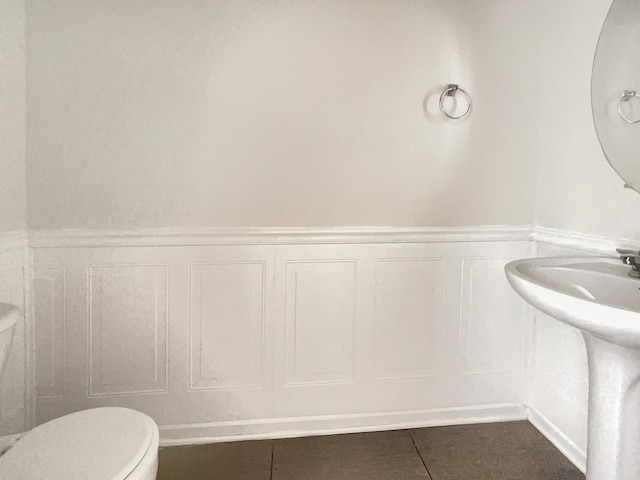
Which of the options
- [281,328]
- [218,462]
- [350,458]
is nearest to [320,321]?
[281,328]

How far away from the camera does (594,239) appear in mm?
1760

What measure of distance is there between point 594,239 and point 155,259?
1.80 meters

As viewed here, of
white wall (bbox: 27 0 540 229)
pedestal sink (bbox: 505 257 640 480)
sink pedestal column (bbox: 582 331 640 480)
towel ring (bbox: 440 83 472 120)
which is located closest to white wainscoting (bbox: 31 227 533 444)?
white wall (bbox: 27 0 540 229)

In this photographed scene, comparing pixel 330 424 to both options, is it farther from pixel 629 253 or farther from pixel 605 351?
pixel 629 253

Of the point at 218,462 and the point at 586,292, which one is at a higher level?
the point at 586,292

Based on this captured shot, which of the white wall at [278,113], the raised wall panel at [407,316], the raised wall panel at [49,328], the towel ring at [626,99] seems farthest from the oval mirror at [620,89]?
the raised wall panel at [49,328]

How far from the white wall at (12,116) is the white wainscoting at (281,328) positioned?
0.15 m

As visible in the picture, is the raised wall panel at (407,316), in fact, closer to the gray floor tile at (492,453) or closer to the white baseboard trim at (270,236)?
the white baseboard trim at (270,236)

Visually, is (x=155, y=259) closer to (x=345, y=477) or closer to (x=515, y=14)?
(x=345, y=477)

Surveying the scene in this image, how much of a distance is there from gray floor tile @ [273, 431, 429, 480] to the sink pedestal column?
2.23ft

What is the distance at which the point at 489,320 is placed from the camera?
7.06ft

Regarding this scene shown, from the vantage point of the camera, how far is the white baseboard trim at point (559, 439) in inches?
72.1

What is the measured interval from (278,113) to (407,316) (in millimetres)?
1095

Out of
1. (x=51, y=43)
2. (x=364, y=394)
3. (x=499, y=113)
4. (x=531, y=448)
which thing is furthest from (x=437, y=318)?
(x=51, y=43)
